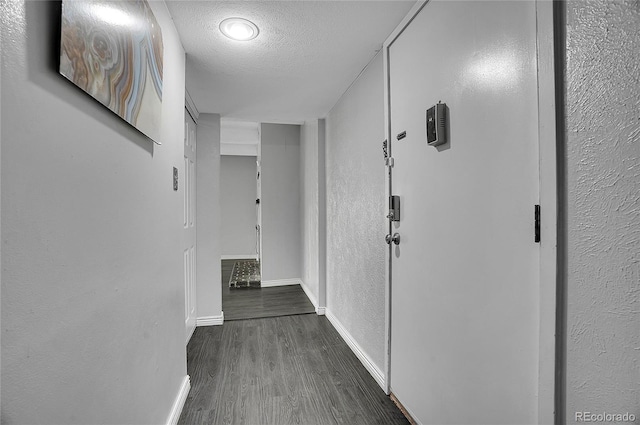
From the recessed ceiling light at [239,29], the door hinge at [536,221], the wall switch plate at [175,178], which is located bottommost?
Answer: the door hinge at [536,221]

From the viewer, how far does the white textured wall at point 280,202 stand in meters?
4.22

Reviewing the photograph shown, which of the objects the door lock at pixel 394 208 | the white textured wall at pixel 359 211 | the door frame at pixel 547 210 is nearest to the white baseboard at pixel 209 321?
the white textured wall at pixel 359 211

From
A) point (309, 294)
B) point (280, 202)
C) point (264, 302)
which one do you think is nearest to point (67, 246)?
point (264, 302)

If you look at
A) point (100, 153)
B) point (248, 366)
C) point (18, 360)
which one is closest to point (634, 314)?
point (18, 360)

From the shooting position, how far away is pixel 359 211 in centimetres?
226

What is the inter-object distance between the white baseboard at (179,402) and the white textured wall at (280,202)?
2420 mm

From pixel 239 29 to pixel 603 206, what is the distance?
1.71m

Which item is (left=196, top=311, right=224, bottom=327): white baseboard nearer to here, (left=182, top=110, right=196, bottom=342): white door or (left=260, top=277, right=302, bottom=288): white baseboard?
(left=182, top=110, right=196, bottom=342): white door

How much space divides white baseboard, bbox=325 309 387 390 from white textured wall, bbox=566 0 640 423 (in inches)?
51.1

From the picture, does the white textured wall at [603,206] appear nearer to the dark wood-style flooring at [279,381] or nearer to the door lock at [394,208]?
the door lock at [394,208]

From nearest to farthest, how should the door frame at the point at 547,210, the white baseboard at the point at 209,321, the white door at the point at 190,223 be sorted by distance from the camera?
the door frame at the point at 547,210
the white door at the point at 190,223
the white baseboard at the point at 209,321

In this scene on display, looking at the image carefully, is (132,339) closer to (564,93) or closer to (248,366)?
(248,366)

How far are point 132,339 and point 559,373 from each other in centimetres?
129

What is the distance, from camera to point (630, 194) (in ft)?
2.08
